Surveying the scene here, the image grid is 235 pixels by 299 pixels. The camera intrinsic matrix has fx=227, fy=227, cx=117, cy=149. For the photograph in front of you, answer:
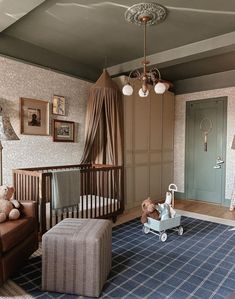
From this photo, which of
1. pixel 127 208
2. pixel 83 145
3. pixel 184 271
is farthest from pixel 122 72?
pixel 184 271

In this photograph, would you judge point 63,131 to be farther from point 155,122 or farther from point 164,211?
point 164,211

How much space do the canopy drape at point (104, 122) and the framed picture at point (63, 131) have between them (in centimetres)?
26

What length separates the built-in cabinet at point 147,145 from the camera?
4129 mm

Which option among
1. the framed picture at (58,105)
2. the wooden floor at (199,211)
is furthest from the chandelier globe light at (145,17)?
the wooden floor at (199,211)

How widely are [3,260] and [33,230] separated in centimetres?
55

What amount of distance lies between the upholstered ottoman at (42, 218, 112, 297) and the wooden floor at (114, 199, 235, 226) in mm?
1706

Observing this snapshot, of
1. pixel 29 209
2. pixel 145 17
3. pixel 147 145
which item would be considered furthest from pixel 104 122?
pixel 29 209

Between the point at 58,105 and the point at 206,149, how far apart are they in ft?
10.4

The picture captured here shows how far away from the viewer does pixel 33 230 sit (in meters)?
2.43

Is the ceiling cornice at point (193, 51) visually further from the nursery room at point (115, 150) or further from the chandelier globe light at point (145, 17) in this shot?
the chandelier globe light at point (145, 17)

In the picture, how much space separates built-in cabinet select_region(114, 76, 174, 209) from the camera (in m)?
4.13

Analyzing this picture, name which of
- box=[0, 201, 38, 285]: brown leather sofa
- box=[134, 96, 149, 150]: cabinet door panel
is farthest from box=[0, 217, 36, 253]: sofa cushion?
box=[134, 96, 149, 150]: cabinet door panel

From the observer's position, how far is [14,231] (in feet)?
6.76

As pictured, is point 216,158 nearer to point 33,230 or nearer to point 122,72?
point 122,72
